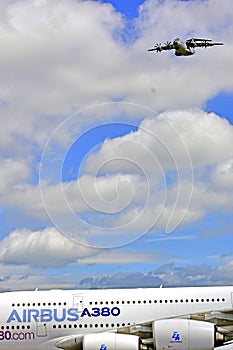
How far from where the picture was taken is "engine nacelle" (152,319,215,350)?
41344 mm

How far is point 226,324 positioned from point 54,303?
417 inches

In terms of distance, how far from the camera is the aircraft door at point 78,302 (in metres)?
45.0

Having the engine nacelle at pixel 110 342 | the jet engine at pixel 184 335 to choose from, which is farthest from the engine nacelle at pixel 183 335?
the engine nacelle at pixel 110 342

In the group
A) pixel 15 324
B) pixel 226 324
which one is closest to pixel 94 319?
pixel 15 324

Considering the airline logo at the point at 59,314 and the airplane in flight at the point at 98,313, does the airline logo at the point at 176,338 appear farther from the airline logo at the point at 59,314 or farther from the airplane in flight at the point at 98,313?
the airline logo at the point at 59,314

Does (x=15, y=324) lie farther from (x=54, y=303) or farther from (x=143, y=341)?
(x=143, y=341)

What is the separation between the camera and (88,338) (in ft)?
138

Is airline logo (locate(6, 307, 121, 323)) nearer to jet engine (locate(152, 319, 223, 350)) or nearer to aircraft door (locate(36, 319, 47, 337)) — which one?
aircraft door (locate(36, 319, 47, 337))

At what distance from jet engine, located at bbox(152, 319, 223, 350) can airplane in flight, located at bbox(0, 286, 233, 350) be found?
2.60 ft

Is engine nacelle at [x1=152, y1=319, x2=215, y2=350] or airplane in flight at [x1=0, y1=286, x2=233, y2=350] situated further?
airplane in flight at [x1=0, y1=286, x2=233, y2=350]

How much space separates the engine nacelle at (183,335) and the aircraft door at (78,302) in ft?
17.4

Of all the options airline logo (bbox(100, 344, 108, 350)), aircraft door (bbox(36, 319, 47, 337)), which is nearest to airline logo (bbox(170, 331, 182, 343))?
airline logo (bbox(100, 344, 108, 350))

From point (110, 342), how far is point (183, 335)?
4163mm

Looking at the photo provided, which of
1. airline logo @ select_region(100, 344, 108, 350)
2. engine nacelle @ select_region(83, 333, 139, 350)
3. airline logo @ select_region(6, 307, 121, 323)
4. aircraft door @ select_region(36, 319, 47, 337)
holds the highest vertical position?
airline logo @ select_region(6, 307, 121, 323)
